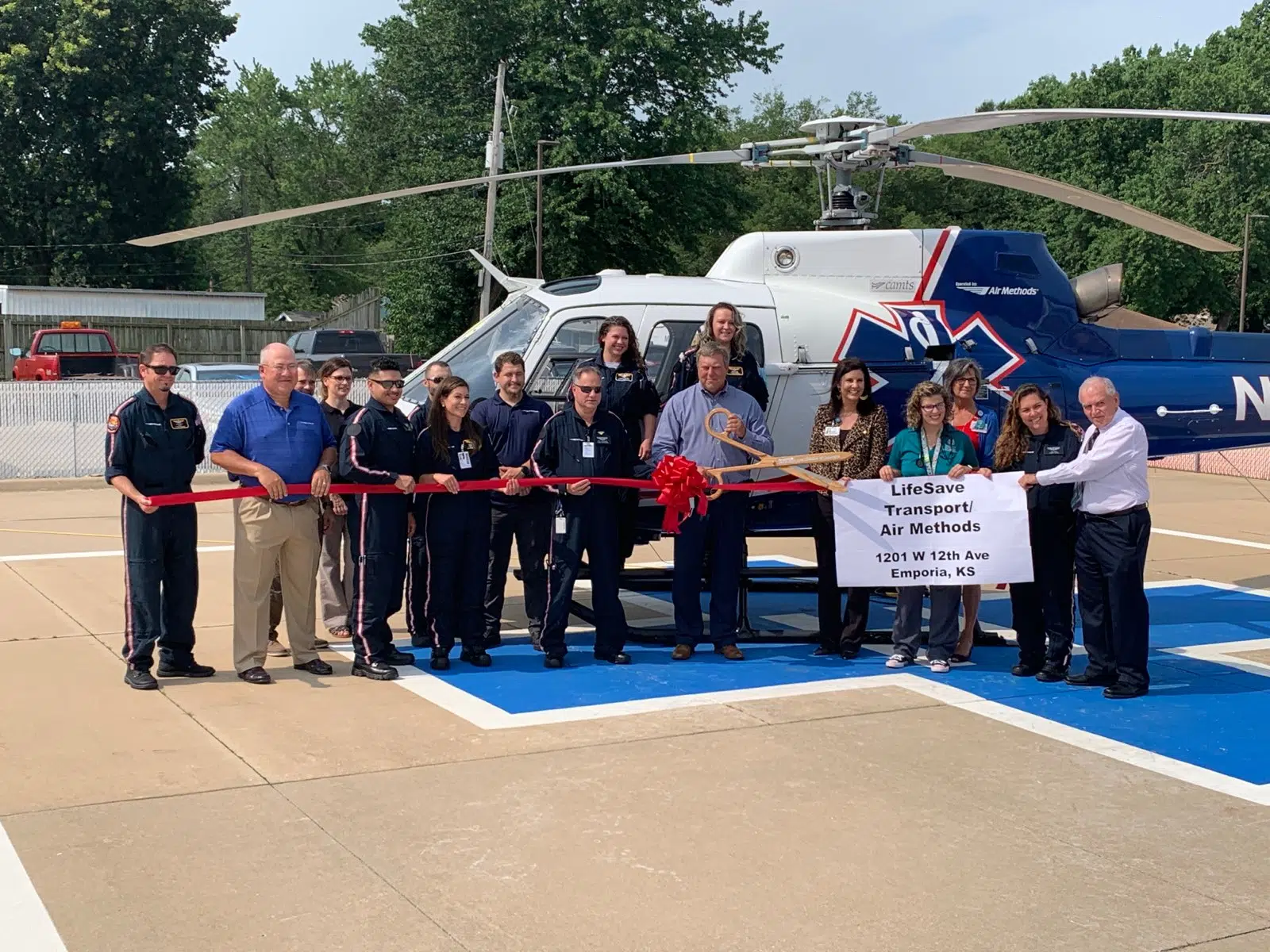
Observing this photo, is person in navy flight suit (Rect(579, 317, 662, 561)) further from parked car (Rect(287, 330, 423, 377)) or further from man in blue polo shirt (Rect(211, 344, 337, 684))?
parked car (Rect(287, 330, 423, 377))

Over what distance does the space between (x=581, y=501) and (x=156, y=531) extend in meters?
2.48

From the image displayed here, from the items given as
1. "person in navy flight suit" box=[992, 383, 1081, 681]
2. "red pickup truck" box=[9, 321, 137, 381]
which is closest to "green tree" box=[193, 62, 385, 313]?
"red pickup truck" box=[9, 321, 137, 381]

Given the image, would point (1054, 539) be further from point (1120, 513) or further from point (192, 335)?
point (192, 335)

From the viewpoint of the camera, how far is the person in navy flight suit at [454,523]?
7.74m

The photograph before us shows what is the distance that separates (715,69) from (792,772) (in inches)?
1610

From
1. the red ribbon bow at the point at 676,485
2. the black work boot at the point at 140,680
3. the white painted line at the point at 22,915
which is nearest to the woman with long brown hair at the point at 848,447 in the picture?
the red ribbon bow at the point at 676,485

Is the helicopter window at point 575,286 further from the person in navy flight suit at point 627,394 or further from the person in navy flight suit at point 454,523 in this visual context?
the person in navy flight suit at point 454,523

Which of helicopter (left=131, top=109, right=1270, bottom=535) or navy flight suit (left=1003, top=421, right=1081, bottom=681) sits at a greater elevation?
helicopter (left=131, top=109, right=1270, bottom=535)

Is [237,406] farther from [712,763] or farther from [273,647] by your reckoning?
[712,763]

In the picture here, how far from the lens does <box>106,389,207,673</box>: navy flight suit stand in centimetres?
720

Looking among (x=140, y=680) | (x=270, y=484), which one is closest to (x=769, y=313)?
(x=270, y=484)

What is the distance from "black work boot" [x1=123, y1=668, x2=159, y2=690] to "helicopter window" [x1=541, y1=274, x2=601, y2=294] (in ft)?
12.5

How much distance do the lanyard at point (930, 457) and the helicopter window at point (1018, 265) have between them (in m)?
2.28

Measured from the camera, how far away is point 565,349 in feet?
29.6
